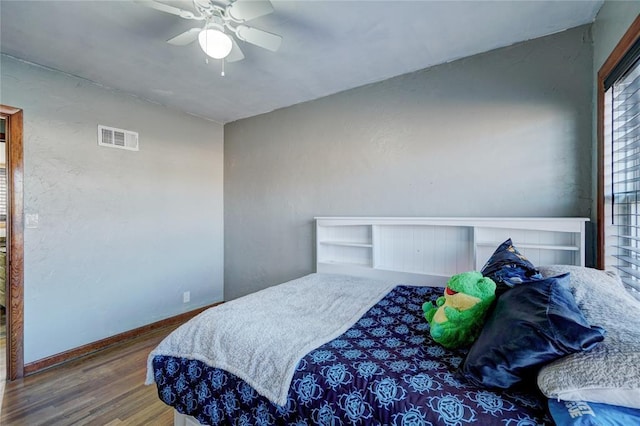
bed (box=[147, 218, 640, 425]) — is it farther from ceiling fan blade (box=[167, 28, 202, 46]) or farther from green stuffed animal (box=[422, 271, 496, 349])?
ceiling fan blade (box=[167, 28, 202, 46])

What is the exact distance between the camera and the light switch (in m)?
2.37

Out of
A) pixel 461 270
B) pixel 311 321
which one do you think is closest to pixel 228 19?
pixel 311 321

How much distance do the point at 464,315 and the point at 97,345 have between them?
10.5ft

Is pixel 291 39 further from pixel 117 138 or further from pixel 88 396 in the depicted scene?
pixel 88 396

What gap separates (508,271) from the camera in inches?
58.0

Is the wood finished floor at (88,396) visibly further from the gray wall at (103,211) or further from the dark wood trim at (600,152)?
the dark wood trim at (600,152)

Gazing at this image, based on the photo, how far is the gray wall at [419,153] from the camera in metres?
2.11

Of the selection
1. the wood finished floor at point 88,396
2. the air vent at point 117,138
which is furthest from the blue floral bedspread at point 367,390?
the air vent at point 117,138

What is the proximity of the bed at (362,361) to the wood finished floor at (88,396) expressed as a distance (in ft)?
2.06

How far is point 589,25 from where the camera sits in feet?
6.61

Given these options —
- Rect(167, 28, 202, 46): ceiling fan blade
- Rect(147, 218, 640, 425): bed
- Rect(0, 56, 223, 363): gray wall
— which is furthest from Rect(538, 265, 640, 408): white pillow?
Rect(0, 56, 223, 363): gray wall

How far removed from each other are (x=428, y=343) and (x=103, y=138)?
10.7 feet

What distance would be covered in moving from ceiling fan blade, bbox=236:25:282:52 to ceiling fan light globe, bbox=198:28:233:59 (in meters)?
0.10

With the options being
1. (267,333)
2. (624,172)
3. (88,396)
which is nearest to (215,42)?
(267,333)
